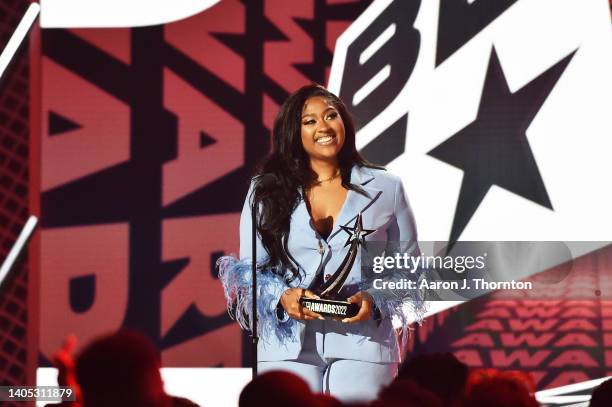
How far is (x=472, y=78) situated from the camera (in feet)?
16.3

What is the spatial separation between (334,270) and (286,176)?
0.51 m

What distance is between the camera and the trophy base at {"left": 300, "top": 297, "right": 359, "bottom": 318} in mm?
3828

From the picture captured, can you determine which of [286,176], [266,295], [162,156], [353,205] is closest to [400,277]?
[353,205]

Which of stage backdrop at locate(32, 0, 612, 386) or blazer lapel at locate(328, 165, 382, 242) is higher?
stage backdrop at locate(32, 0, 612, 386)

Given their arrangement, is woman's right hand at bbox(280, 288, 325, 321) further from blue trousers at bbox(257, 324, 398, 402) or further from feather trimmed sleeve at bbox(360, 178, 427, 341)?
feather trimmed sleeve at bbox(360, 178, 427, 341)

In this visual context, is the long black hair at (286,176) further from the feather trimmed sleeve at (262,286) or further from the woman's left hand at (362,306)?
the woman's left hand at (362,306)

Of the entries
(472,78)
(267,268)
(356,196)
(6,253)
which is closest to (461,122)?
(472,78)

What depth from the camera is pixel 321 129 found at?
4246 mm

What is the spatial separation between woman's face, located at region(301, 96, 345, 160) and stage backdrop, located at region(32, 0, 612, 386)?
76 centimetres

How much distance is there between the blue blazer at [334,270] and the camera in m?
3.88

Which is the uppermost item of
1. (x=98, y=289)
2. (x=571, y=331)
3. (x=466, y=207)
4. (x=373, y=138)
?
(x=373, y=138)

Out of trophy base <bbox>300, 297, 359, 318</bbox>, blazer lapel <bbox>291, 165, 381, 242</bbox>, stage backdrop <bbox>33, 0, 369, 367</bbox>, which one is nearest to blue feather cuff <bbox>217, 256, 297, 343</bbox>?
trophy base <bbox>300, 297, 359, 318</bbox>

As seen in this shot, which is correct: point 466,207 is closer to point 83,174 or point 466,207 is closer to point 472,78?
point 472,78

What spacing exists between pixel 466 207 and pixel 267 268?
4.62ft
